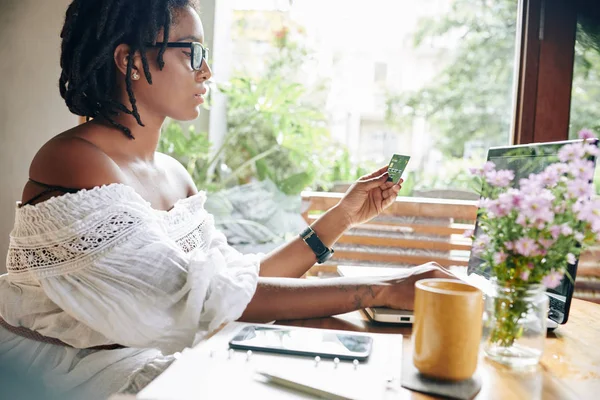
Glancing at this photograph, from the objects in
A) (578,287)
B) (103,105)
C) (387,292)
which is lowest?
(578,287)

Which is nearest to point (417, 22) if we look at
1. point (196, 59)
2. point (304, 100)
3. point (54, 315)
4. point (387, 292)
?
point (304, 100)

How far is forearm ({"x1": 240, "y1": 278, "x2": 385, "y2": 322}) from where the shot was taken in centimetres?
102

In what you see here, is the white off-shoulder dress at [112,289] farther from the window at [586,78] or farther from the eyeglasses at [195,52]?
the window at [586,78]

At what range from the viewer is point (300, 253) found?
1.46m

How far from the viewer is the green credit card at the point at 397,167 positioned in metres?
1.29

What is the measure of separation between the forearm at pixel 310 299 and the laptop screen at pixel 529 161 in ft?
0.67

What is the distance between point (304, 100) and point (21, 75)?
1.38 meters

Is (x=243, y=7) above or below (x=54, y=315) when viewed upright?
above

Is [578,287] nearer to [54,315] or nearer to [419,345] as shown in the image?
[419,345]

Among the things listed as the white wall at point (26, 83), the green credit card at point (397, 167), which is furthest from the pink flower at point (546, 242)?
the white wall at point (26, 83)

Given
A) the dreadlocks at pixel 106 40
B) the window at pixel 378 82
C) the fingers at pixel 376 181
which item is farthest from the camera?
the window at pixel 378 82

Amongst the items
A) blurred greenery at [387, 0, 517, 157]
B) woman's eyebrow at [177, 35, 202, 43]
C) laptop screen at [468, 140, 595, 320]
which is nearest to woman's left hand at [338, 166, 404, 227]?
laptop screen at [468, 140, 595, 320]

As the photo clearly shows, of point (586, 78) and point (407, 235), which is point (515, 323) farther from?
point (586, 78)

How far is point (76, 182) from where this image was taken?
1072mm
